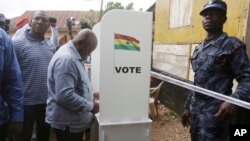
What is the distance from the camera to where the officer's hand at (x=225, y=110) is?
7.02 ft

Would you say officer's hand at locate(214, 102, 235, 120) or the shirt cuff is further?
the shirt cuff

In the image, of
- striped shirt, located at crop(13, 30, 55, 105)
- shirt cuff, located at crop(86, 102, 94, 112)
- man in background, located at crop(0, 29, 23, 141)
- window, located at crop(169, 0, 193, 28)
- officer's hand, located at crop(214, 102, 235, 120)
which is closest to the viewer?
man in background, located at crop(0, 29, 23, 141)

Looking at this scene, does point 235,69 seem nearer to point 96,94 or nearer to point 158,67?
point 96,94

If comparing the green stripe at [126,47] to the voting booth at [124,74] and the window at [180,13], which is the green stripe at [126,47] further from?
the window at [180,13]

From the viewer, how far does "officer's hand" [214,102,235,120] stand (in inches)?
84.3

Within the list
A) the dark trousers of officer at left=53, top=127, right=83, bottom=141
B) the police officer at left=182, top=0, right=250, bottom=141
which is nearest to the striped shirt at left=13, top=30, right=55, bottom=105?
the dark trousers of officer at left=53, top=127, right=83, bottom=141

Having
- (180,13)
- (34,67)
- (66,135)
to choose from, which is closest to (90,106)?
(66,135)

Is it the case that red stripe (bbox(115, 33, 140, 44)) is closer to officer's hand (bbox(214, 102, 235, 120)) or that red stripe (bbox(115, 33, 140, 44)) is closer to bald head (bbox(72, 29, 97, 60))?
bald head (bbox(72, 29, 97, 60))

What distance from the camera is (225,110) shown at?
2141 mm

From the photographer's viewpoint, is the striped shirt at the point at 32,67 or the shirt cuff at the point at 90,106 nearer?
the shirt cuff at the point at 90,106

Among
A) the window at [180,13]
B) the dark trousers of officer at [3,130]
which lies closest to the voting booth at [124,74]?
the dark trousers of officer at [3,130]

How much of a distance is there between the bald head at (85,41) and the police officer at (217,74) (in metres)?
1.02

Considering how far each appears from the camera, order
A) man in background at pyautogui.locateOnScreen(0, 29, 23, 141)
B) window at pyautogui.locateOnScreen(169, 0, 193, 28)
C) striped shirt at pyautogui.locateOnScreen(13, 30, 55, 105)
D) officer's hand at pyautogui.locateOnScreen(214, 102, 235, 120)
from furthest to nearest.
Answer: window at pyautogui.locateOnScreen(169, 0, 193, 28) < striped shirt at pyautogui.locateOnScreen(13, 30, 55, 105) < officer's hand at pyautogui.locateOnScreen(214, 102, 235, 120) < man in background at pyautogui.locateOnScreen(0, 29, 23, 141)

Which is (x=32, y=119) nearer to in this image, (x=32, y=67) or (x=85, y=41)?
(x=32, y=67)
